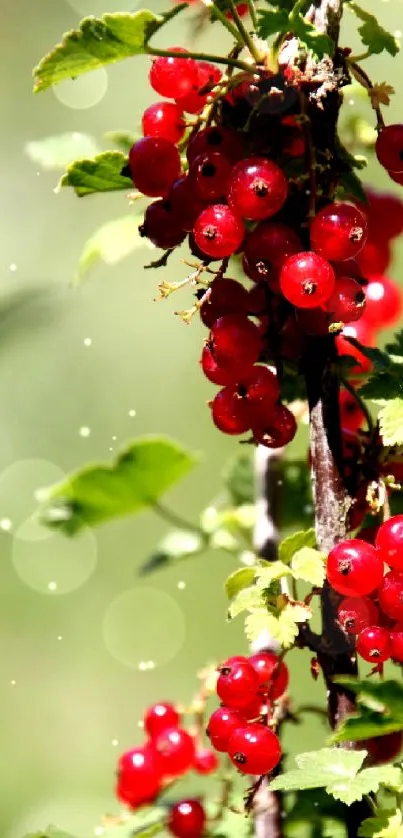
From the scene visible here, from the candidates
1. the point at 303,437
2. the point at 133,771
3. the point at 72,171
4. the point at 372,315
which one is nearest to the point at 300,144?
the point at 72,171

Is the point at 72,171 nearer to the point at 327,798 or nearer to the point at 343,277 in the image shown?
the point at 343,277

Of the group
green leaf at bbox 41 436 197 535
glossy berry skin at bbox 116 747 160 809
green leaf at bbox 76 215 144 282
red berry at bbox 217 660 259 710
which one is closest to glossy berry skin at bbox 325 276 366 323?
red berry at bbox 217 660 259 710

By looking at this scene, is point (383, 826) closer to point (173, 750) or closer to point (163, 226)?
point (163, 226)

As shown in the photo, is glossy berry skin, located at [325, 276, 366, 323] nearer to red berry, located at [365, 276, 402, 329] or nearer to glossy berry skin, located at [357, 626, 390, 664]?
glossy berry skin, located at [357, 626, 390, 664]

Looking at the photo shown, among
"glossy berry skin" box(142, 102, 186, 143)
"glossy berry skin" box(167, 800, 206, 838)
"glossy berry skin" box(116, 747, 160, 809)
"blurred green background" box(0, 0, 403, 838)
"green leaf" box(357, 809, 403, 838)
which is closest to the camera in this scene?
"green leaf" box(357, 809, 403, 838)

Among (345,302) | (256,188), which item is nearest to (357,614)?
(345,302)

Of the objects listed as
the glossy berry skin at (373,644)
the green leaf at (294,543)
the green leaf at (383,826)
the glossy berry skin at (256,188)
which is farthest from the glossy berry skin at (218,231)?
the green leaf at (383,826)

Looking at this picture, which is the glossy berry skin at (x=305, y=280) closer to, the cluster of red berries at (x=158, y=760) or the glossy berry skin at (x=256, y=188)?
the glossy berry skin at (x=256, y=188)
